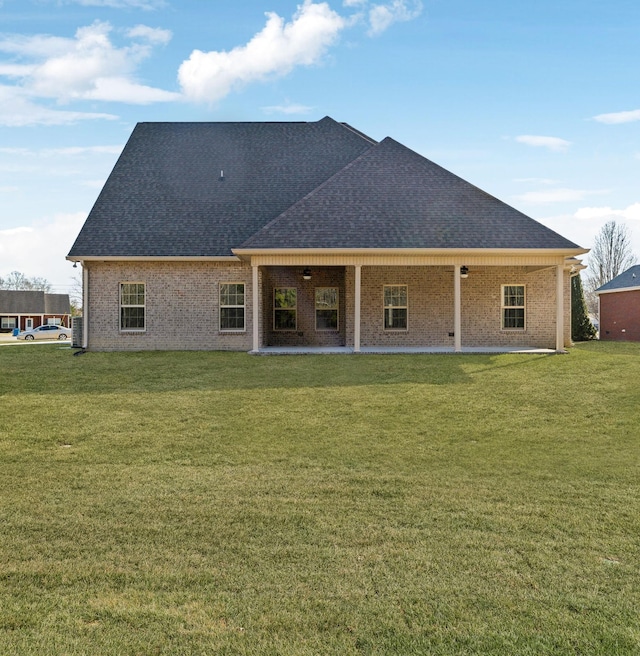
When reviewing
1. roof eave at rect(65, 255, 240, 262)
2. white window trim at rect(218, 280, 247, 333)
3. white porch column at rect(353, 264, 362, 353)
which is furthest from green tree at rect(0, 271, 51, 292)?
white porch column at rect(353, 264, 362, 353)

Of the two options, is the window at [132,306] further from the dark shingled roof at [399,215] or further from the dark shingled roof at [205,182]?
the dark shingled roof at [399,215]

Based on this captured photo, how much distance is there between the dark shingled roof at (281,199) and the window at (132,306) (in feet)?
3.81

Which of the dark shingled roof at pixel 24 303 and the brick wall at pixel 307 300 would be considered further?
the dark shingled roof at pixel 24 303

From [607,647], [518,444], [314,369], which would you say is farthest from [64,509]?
[314,369]

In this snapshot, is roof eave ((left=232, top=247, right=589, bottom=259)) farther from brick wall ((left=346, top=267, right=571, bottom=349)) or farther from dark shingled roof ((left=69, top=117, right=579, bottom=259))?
brick wall ((left=346, top=267, right=571, bottom=349))

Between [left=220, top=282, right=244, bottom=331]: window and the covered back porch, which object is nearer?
[left=220, top=282, right=244, bottom=331]: window

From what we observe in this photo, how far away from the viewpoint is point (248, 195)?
61.4 ft

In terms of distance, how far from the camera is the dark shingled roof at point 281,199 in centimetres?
1562

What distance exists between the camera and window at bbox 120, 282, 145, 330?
17.2 metres

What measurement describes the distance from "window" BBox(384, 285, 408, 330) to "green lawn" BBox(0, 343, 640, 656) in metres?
8.02

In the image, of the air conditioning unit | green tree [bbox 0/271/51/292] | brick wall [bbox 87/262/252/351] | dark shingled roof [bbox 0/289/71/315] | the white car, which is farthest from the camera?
green tree [bbox 0/271/51/292]

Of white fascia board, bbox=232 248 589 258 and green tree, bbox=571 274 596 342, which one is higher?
white fascia board, bbox=232 248 589 258

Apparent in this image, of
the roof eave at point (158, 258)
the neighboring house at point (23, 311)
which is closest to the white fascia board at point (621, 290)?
the roof eave at point (158, 258)

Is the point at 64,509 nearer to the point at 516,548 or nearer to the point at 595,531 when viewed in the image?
the point at 516,548
